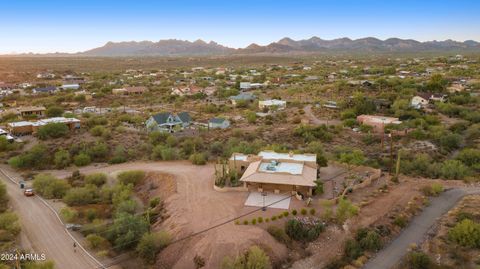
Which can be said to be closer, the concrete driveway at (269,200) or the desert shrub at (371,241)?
the desert shrub at (371,241)

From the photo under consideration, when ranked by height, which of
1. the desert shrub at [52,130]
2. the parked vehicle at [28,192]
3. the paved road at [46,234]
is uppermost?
the desert shrub at [52,130]

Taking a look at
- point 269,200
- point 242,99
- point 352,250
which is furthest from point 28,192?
point 242,99

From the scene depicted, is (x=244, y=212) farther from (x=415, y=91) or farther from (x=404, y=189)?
(x=415, y=91)

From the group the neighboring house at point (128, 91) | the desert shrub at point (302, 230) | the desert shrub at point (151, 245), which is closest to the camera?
the desert shrub at point (151, 245)

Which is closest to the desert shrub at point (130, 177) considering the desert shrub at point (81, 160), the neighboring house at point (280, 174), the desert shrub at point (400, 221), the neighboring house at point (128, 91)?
the desert shrub at point (81, 160)

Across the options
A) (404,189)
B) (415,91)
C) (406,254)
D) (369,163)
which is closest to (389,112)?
(415,91)

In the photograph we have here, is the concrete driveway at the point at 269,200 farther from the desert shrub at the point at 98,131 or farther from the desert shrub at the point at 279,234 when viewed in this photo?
the desert shrub at the point at 98,131
